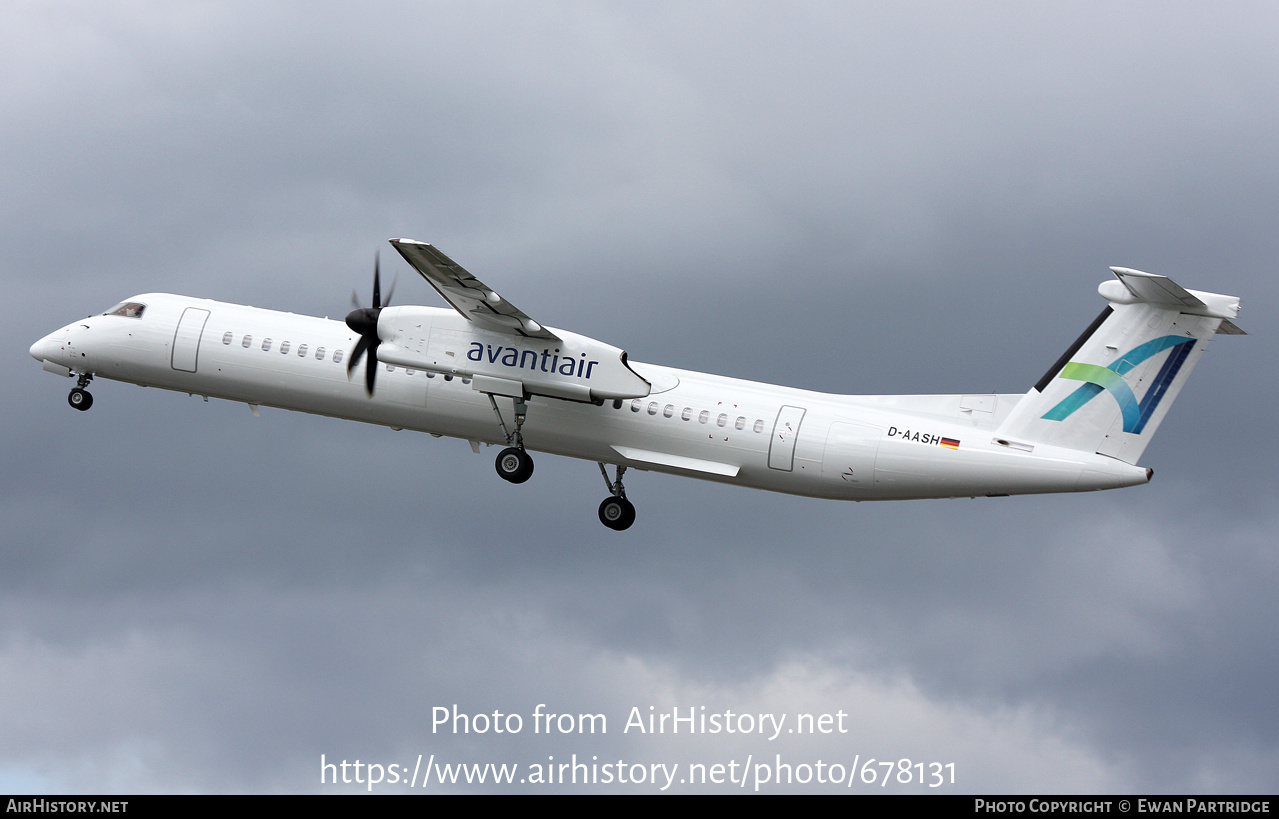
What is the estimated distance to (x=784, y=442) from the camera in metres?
29.4

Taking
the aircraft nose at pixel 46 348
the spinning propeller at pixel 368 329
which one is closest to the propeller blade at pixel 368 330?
the spinning propeller at pixel 368 329

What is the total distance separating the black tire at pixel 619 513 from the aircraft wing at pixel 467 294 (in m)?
4.69

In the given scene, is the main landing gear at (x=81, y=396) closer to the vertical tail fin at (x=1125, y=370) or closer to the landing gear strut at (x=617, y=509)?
the landing gear strut at (x=617, y=509)

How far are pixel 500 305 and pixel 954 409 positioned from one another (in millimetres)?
9447

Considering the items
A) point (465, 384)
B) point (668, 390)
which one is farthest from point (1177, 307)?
point (465, 384)

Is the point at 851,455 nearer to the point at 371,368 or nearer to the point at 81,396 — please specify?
the point at 371,368

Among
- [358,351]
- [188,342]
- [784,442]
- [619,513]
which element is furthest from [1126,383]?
[188,342]

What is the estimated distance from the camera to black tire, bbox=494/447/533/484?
31016 millimetres

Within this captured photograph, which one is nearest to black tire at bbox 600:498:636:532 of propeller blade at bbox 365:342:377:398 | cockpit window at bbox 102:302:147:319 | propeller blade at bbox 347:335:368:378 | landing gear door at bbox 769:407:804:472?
landing gear door at bbox 769:407:804:472

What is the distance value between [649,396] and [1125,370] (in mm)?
9471

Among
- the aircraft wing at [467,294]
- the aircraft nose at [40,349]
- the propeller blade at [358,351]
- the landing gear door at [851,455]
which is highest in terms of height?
the aircraft wing at [467,294]

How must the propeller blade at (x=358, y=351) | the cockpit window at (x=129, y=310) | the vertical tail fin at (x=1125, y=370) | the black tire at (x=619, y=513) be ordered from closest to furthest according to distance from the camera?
the vertical tail fin at (x=1125, y=370)
the propeller blade at (x=358, y=351)
the black tire at (x=619, y=513)
the cockpit window at (x=129, y=310)

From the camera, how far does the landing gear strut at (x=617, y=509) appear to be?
32.8 meters

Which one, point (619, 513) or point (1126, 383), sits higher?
point (1126, 383)
